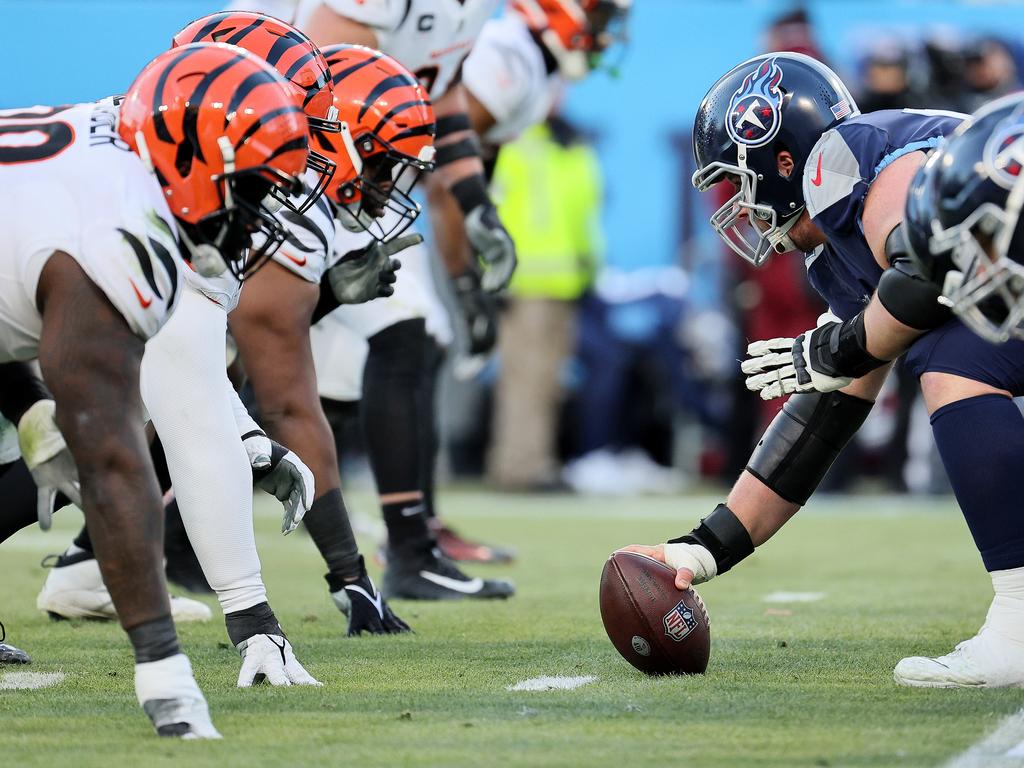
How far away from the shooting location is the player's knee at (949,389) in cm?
321

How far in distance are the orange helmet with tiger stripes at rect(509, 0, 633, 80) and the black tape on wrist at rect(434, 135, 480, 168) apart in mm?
1211

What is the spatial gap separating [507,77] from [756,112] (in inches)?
101

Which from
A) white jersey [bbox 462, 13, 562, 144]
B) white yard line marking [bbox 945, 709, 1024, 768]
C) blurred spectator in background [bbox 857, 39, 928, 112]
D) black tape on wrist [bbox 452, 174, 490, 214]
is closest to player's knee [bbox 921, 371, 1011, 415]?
white yard line marking [bbox 945, 709, 1024, 768]

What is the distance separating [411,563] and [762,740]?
7.30ft

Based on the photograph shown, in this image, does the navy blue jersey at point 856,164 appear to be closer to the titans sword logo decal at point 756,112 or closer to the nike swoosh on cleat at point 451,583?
the titans sword logo decal at point 756,112

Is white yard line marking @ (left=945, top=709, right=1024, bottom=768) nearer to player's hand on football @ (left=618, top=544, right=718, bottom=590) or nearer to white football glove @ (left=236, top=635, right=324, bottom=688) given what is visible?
player's hand on football @ (left=618, top=544, right=718, bottom=590)

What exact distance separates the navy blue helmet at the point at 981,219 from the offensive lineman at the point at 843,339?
271 millimetres

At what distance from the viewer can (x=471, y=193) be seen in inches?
197

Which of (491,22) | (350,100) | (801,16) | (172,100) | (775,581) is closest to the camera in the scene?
(172,100)

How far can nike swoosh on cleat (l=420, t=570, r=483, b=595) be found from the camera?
473cm

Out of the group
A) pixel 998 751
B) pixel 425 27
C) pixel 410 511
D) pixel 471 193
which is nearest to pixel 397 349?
pixel 410 511

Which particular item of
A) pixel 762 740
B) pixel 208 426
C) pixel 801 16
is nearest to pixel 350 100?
pixel 208 426

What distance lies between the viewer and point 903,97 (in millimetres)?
9281

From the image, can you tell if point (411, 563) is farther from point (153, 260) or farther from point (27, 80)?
point (27, 80)
